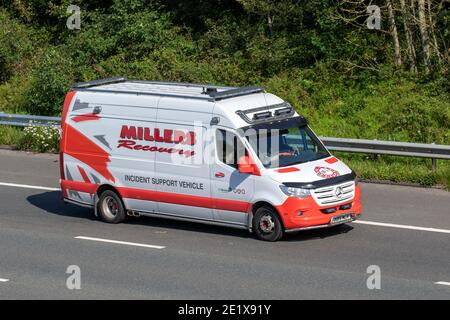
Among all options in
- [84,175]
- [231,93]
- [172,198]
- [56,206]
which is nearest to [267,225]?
[172,198]

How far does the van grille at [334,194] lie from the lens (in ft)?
51.7

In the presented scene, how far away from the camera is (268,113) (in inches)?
654

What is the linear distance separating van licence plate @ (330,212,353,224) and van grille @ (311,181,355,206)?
0.21 metres

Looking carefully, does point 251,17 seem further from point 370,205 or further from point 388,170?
point 370,205

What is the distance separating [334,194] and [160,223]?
3.27 m

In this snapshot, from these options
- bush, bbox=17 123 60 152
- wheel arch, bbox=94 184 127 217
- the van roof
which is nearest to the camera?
the van roof

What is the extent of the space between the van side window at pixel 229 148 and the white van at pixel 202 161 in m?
0.02

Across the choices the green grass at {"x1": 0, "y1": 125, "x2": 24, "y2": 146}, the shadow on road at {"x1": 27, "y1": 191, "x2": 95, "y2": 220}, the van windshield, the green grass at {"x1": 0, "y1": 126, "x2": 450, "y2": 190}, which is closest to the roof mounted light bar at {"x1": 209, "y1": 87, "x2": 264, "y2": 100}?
the van windshield

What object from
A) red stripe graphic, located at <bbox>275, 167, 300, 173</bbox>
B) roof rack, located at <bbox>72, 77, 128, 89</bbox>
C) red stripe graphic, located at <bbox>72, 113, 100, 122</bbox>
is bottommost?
red stripe graphic, located at <bbox>275, 167, 300, 173</bbox>

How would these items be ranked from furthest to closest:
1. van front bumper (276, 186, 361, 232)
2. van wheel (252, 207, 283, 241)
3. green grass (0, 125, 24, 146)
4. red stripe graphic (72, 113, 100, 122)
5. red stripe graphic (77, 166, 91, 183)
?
1. green grass (0, 125, 24, 146)
2. red stripe graphic (77, 166, 91, 183)
3. red stripe graphic (72, 113, 100, 122)
4. van wheel (252, 207, 283, 241)
5. van front bumper (276, 186, 361, 232)

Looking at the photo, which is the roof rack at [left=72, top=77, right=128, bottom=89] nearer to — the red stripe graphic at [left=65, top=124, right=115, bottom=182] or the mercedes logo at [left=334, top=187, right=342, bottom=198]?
the red stripe graphic at [left=65, top=124, right=115, bottom=182]

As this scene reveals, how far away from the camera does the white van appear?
15.9m

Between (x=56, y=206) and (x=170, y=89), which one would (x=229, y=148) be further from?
(x=56, y=206)

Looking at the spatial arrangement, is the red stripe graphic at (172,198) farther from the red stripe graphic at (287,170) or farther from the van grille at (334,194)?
the van grille at (334,194)
